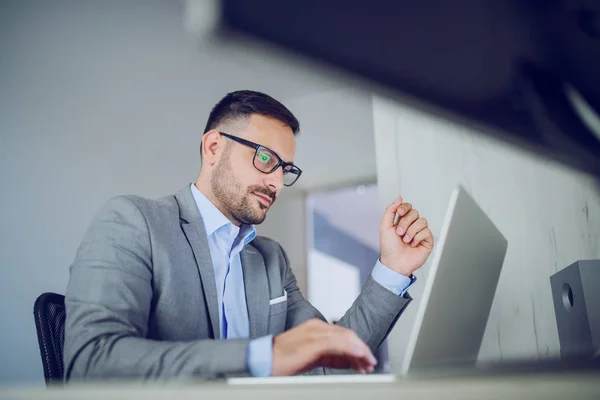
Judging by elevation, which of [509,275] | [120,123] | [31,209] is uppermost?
[120,123]

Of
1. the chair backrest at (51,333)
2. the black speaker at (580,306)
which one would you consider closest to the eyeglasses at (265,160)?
the chair backrest at (51,333)

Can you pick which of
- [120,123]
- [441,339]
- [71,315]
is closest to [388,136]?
[441,339]

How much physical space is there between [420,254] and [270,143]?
654mm

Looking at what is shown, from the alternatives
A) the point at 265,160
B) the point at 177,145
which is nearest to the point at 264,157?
the point at 265,160

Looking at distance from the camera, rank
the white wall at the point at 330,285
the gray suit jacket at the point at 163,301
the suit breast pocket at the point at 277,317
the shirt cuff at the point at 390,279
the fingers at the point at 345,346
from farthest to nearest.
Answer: the white wall at the point at 330,285
the suit breast pocket at the point at 277,317
the shirt cuff at the point at 390,279
the gray suit jacket at the point at 163,301
the fingers at the point at 345,346

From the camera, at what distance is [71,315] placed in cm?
91

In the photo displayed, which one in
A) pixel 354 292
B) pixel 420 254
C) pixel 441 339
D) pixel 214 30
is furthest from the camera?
pixel 354 292

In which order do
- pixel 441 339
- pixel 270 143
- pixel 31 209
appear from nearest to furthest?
pixel 441 339 < pixel 270 143 < pixel 31 209

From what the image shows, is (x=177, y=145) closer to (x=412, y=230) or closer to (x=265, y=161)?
(x=265, y=161)

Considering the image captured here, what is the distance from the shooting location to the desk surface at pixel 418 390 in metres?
0.31

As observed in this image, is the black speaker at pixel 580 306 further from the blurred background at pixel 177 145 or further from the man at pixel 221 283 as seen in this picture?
the man at pixel 221 283

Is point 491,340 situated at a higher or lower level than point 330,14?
lower

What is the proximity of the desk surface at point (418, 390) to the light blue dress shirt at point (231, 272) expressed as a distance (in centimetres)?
97

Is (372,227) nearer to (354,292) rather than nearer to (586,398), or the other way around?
(354,292)
